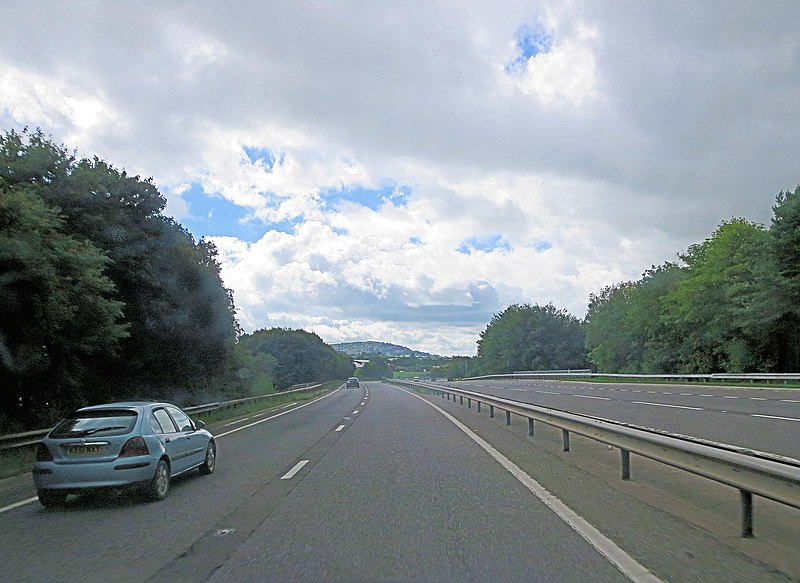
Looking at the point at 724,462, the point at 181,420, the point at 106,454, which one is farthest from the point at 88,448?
the point at 724,462

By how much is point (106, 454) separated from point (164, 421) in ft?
4.94

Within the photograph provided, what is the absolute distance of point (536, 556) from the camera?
6.00m

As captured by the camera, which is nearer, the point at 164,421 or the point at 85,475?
the point at 85,475

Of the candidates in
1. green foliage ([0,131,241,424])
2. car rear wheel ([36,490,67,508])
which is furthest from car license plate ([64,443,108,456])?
green foliage ([0,131,241,424])

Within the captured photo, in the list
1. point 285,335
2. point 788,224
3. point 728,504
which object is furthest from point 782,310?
point 285,335

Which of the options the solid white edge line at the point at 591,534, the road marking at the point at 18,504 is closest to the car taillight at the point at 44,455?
the road marking at the point at 18,504

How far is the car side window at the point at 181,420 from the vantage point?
36.6 ft

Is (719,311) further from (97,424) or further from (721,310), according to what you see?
(97,424)

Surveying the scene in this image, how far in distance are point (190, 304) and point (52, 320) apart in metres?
12.5

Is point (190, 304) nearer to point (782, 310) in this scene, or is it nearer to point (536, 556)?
point (536, 556)

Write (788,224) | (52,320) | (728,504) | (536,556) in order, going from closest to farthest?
(536,556) → (728,504) → (52,320) → (788,224)

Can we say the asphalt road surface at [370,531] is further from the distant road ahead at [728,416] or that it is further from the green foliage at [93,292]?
the green foliage at [93,292]

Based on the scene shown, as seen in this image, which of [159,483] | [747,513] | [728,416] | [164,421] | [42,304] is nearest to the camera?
[747,513]

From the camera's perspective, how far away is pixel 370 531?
7.16 m
